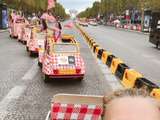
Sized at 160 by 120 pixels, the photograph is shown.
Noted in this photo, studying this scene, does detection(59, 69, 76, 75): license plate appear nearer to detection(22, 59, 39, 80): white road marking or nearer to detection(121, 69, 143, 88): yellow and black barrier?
detection(22, 59, 39, 80): white road marking

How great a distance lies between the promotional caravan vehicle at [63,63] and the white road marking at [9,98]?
0.82 metres

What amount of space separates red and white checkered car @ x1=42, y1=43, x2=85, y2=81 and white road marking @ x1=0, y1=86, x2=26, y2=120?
2.69 ft

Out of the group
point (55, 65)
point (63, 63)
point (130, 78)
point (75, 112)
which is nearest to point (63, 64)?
point (63, 63)

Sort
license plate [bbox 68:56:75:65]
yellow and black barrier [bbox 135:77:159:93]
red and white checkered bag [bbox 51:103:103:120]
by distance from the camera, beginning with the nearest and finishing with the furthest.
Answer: red and white checkered bag [bbox 51:103:103:120] < yellow and black barrier [bbox 135:77:159:93] < license plate [bbox 68:56:75:65]

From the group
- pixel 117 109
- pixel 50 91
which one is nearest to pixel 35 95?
pixel 50 91

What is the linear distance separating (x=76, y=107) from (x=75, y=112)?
0.46 ft

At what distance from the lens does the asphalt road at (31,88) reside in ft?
28.7

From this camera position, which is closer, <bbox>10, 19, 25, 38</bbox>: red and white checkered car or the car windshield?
the car windshield

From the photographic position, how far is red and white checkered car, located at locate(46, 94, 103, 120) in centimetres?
447

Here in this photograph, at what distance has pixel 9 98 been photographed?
10266mm

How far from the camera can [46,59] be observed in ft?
42.2

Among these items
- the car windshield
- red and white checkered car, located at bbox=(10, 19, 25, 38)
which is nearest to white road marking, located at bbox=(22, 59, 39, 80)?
the car windshield

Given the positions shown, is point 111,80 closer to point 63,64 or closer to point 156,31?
point 63,64

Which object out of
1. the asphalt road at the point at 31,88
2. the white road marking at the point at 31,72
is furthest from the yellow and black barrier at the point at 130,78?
the white road marking at the point at 31,72
